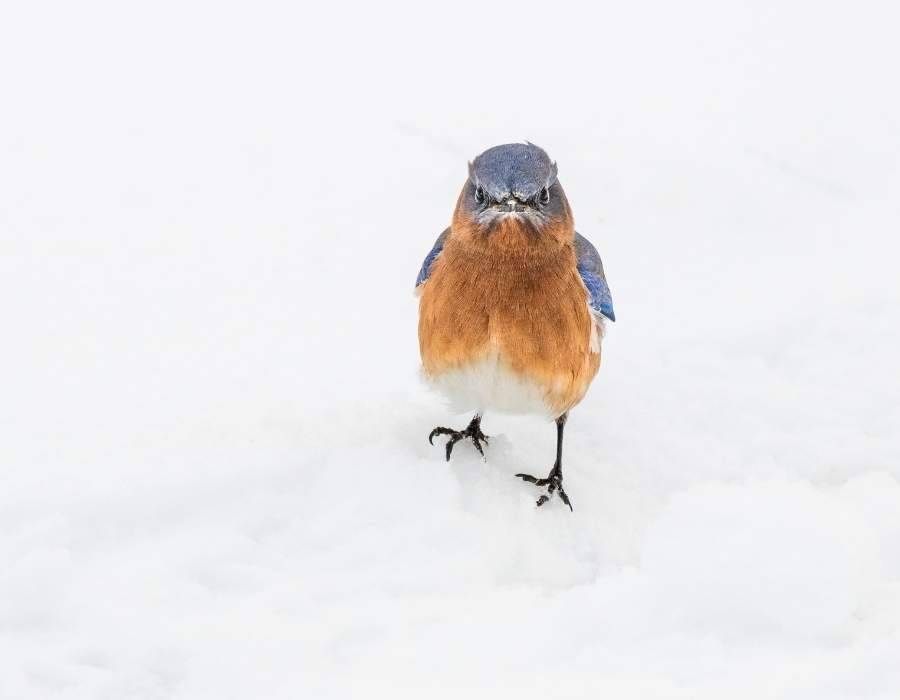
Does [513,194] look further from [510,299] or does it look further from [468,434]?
[468,434]

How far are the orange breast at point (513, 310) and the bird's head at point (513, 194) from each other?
0.05m

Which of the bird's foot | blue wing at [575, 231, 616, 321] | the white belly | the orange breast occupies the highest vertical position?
blue wing at [575, 231, 616, 321]

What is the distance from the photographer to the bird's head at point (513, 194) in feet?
16.9

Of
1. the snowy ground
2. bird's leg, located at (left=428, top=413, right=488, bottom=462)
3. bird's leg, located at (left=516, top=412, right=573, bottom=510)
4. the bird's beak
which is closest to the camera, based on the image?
the snowy ground

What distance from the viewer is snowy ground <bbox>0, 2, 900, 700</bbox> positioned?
435 centimetres

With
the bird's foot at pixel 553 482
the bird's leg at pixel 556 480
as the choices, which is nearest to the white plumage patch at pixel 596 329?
the bird's leg at pixel 556 480

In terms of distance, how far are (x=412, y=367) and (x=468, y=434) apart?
0.82m

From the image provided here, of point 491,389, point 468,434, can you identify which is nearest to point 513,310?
point 491,389

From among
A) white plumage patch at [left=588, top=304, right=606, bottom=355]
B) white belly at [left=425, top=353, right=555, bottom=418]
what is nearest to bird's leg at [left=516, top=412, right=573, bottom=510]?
white belly at [left=425, top=353, right=555, bottom=418]

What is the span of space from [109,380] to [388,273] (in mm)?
1955

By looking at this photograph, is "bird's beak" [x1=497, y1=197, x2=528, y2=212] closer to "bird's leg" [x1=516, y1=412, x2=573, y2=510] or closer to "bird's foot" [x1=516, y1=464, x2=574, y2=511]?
"bird's leg" [x1=516, y1=412, x2=573, y2=510]

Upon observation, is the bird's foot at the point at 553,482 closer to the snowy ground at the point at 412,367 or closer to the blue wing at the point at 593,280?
the snowy ground at the point at 412,367

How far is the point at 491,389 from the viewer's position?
207 inches

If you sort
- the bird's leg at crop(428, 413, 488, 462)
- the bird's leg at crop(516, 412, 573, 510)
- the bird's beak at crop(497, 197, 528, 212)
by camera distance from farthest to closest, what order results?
the bird's leg at crop(428, 413, 488, 462) → the bird's leg at crop(516, 412, 573, 510) → the bird's beak at crop(497, 197, 528, 212)
